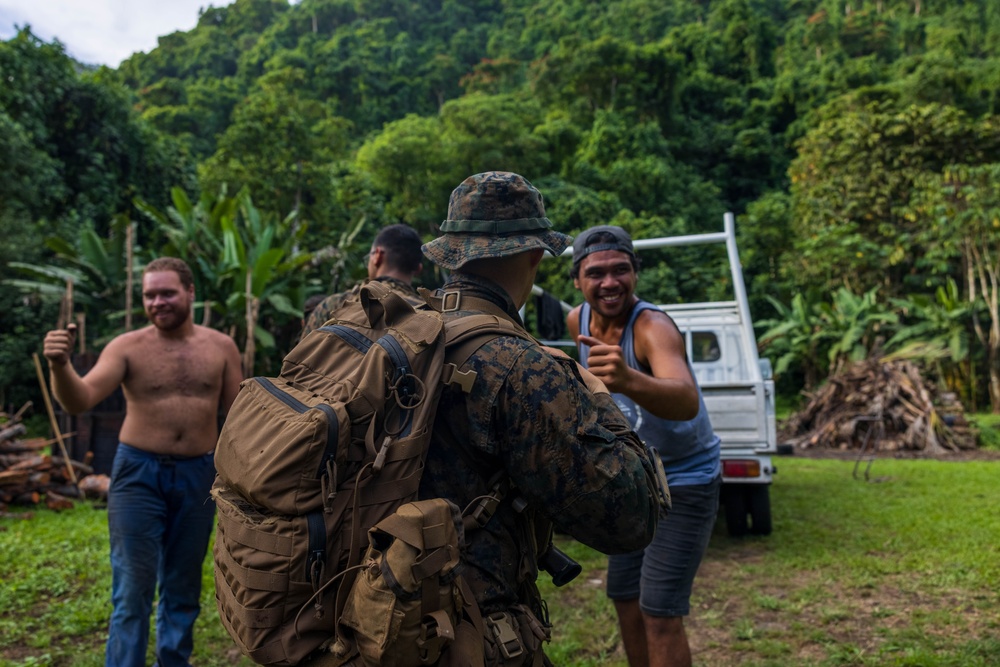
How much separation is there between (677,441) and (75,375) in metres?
2.66

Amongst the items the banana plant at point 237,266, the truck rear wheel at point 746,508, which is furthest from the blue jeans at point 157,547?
the banana plant at point 237,266

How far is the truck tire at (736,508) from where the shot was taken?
6238 mm

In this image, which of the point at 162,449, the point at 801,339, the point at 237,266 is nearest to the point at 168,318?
the point at 162,449

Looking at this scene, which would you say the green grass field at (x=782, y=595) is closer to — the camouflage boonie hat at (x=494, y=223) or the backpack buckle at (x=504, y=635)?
the backpack buckle at (x=504, y=635)

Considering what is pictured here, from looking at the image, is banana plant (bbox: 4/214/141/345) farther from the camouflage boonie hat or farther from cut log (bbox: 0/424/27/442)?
the camouflage boonie hat

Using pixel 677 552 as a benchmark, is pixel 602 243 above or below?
above

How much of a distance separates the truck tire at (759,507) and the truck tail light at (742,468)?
1.59ft

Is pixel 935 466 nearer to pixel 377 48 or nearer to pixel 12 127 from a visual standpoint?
pixel 12 127

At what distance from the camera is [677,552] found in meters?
2.73

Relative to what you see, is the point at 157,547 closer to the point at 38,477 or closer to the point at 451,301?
the point at 451,301

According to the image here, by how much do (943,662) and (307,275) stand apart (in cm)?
1046

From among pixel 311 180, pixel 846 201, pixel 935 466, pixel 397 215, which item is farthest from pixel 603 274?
pixel 397 215

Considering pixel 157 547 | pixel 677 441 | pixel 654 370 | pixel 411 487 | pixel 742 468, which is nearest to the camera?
pixel 411 487

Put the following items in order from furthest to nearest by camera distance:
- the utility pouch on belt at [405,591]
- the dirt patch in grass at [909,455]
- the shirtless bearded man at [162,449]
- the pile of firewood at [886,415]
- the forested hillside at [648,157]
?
the forested hillside at [648,157] < the pile of firewood at [886,415] < the dirt patch in grass at [909,455] < the shirtless bearded man at [162,449] < the utility pouch on belt at [405,591]
